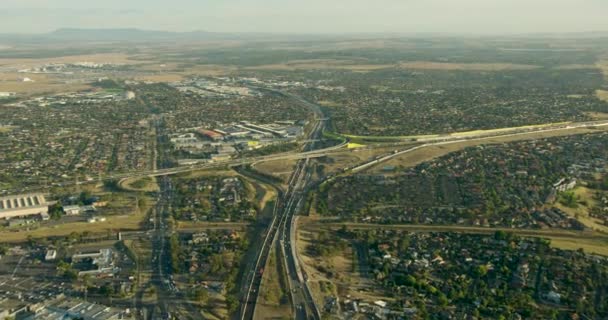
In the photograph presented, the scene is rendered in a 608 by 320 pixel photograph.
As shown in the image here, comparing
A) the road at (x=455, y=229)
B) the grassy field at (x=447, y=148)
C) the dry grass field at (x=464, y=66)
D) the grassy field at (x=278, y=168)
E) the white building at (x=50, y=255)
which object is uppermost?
the dry grass field at (x=464, y=66)

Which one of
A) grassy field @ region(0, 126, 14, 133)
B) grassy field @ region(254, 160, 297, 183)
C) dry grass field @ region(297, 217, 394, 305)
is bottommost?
dry grass field @ region(297, 217, 394, 305)

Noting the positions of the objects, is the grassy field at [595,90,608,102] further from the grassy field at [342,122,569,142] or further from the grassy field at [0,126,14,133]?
the grassy field at [0,126,14,133]

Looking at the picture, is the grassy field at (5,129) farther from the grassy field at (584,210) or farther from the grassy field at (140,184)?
the grassy field at (584,210)

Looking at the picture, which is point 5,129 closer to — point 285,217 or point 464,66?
point 285,217

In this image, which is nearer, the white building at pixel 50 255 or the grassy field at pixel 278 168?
the white building at pixel 50 255

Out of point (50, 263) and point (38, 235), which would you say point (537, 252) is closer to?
point (50, 263)


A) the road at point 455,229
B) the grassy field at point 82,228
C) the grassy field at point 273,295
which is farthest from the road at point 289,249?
the grassy field at point 82,228

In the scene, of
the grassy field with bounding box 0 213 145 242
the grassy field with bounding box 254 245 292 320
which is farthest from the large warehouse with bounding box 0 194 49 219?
the grassy field with bounding box 254 245 292 320

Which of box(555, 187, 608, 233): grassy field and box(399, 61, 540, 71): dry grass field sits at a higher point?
box(399, 61, 540, 71): dry grass field

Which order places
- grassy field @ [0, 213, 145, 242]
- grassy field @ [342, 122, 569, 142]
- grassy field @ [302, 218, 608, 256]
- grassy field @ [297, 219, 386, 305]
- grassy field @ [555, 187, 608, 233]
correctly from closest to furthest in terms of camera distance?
grassy field @ [297, 219, 386, 305], grassy field @ [302, 218, 608, 256], grassy field @ [0, 213, 145, 242], grassy field @ [555, 187, 608, 233], grassy field @ [342, 122, 569, 142]
